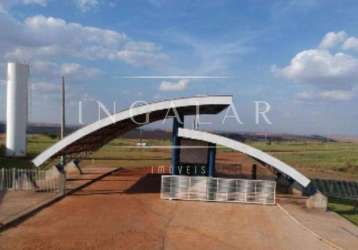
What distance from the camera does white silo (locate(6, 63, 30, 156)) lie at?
148ft

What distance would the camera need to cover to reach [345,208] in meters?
22.9

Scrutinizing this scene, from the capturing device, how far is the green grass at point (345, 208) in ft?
67.4

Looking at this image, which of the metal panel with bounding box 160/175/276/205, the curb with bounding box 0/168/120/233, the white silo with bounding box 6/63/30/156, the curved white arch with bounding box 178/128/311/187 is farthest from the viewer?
the white silo with bounding box 6/63/30/156

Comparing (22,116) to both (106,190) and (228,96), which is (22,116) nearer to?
(106,190)

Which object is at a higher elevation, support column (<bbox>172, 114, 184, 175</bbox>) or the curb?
support column (<bbox>172, 114, 184, 175</bbox>)

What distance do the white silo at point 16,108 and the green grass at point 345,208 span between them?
31.6 metres

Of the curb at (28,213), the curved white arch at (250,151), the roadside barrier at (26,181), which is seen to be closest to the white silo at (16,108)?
the roadside barrier at (26,181)

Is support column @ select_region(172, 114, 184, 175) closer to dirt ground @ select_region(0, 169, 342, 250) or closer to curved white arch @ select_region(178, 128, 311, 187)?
curved white arch @ select_region(178, 128, 311, 187)

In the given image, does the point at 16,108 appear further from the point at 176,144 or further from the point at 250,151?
the point at 250,151

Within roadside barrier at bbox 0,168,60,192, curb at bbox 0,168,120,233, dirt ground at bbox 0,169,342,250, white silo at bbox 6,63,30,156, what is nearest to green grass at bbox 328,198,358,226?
dirt ground at bbox 0,169,342,250

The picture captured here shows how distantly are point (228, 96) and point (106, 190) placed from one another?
28.7ft

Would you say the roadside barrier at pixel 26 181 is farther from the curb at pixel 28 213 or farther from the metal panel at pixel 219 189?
the metal panel at pixel 219 189

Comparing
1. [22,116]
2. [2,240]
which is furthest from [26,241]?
[22,116]

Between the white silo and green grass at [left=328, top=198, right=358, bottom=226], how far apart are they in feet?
104
